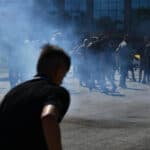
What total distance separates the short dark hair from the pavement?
444 cm

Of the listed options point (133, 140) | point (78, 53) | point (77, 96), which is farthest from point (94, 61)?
point (133, 140)

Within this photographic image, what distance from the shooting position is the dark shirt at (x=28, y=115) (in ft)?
9.62

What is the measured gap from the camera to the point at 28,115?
2.95 m

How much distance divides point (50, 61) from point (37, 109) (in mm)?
282

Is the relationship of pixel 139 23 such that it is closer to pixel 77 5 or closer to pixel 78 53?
pixel 77 5

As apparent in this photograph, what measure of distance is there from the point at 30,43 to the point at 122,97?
3.41 m

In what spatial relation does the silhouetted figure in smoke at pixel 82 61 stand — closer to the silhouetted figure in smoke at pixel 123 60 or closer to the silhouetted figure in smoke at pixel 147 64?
the silhouetted figure in smoke at pixel 123 60

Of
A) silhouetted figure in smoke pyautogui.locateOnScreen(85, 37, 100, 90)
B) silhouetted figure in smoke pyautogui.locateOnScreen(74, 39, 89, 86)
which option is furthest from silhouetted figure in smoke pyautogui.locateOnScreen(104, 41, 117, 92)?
silhouetted figure in smoke pyautogui.locateOnScreen(74, 39, 89, 86)

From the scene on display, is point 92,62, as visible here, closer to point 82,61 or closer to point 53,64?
point 82,61

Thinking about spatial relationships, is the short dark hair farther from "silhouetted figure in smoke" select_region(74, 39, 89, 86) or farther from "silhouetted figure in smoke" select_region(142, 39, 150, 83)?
"silhouetted figure in smoke" select_region(142, 39, 150, 83)

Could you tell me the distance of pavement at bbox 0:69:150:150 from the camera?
7762 millimetres

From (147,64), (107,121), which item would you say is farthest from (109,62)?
(107,121)

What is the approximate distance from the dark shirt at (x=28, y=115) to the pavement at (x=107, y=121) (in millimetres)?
4502

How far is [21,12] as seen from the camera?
17.2 meters
